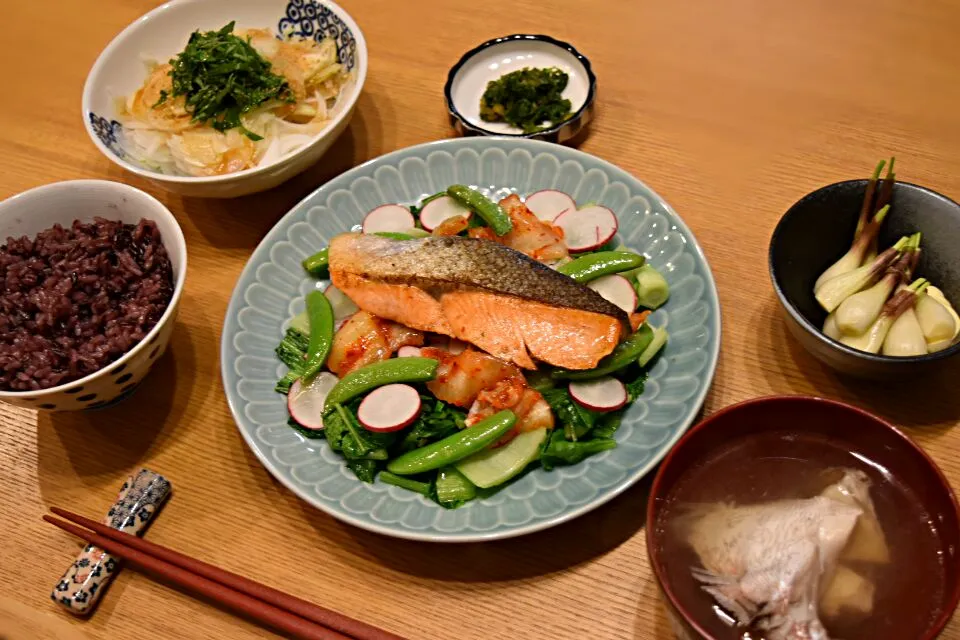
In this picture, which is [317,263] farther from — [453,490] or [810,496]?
[810,496]

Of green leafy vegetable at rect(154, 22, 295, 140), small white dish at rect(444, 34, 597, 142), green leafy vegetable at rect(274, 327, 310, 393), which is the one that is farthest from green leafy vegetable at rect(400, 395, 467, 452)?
green leafy vegetable at rect(154, 22, 295, 140)

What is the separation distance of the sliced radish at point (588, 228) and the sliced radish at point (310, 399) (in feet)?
2.87

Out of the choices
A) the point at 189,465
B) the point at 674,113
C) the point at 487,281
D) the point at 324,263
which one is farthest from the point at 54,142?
the point at 674,113

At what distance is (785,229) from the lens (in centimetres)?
210

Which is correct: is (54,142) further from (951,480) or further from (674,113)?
(951,480)

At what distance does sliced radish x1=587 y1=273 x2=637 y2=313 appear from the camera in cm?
225

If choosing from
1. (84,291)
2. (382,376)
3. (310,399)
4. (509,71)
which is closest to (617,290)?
(382,376)

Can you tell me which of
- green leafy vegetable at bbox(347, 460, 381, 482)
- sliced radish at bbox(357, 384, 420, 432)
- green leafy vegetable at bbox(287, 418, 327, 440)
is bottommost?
green leafy vegetable at bbox(287, 418, 327, 440)

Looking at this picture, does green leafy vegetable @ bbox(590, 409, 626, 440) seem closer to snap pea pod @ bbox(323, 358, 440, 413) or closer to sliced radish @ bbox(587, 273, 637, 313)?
sliced radish @ bbox(587, 273, 637, 313)

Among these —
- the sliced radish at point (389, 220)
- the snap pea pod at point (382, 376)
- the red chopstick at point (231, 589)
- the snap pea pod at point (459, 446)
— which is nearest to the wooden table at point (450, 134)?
the red chopstick at point (231, 589)

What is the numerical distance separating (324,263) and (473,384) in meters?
0.73

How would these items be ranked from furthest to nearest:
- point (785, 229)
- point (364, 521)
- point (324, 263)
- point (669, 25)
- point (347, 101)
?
point (669, 25), point (347, 101), point (324, 263), point (785, 229), point (364, 521)

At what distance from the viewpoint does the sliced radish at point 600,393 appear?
205cm

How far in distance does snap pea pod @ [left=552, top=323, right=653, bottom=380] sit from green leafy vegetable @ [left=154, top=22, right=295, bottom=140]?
4.91 feet
